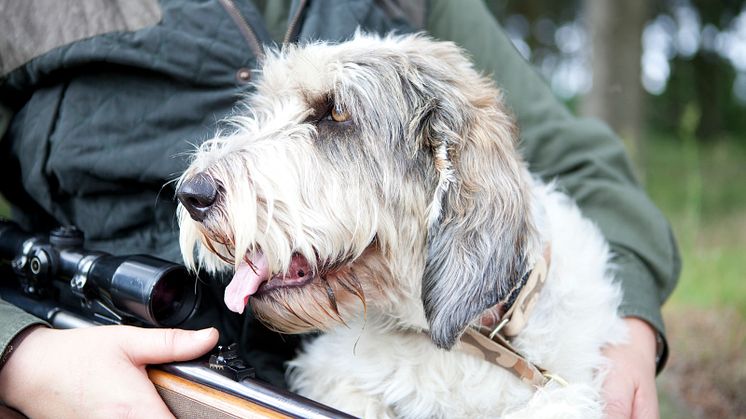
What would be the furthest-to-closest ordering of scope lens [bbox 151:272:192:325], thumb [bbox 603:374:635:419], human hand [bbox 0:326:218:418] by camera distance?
thumb [bbox 603:374:635:419] → scope lens [bbox 151:272:192:325] → human hand [bbox 0:326:218:418]

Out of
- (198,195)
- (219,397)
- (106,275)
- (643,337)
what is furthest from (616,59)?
(219,397)

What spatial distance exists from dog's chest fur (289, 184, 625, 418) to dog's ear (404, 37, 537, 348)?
26 centimetres

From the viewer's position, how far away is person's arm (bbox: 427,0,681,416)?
2979 millimetres

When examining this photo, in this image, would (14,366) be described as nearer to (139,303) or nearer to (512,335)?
(139,303)

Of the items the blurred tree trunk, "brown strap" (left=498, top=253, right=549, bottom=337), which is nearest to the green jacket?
"brown strap" (left=498, top=253, right=549, bottom=337)

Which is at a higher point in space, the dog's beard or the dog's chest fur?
the dog's beard

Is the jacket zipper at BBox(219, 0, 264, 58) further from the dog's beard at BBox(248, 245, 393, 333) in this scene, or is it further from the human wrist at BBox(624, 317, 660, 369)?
the human wrist at BBox(624, 317, 660, 369)

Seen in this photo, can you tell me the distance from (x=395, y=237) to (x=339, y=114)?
16.6 inches

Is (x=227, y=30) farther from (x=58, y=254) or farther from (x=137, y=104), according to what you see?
(x=58, y=254)

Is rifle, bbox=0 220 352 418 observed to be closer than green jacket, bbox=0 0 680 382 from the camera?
Yes

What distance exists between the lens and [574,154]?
3105 mm

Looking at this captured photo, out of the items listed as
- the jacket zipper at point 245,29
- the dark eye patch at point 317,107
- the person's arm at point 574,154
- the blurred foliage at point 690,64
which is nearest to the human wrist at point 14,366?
the dark eye patch at point 317,107

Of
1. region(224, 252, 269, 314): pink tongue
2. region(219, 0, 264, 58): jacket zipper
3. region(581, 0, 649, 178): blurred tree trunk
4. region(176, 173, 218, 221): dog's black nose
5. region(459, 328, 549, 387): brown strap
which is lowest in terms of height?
region(581, 0, 649, 178): blurred tree trunk

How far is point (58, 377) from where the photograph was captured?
6.44 ft
